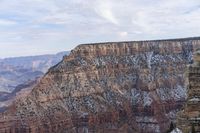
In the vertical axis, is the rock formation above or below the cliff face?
above

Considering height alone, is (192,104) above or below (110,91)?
above

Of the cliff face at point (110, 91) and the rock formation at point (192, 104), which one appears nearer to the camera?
the rock formation at point (192, 104)

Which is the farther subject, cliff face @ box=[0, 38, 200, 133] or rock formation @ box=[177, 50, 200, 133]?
cliff face @ box=[0, 38, 200, 133]

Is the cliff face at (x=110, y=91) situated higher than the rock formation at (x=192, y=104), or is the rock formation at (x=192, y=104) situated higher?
the rock formation at (x=192, y=104)

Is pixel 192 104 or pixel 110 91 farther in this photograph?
pixel 110 91
